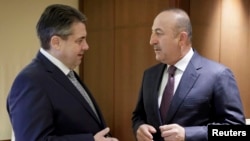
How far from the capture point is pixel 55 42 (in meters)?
1.76

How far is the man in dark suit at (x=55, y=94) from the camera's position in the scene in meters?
1.56

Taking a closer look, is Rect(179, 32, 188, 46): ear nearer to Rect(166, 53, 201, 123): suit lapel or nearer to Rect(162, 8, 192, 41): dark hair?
Rect(162, 8, 192, 41): dark hair

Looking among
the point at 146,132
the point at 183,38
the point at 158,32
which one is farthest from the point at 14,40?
the point at 146,132

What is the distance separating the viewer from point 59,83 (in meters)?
1.69

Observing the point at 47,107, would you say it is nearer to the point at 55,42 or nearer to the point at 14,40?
the point at 55,42

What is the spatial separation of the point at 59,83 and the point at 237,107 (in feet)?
3.16

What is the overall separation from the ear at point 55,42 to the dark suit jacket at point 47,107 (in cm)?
8

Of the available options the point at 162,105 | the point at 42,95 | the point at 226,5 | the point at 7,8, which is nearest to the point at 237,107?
the point at 162,105

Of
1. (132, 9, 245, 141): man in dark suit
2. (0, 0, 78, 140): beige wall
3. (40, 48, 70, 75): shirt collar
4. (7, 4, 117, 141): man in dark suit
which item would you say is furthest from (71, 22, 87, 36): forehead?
(0, 0, 78, 140): beige wall

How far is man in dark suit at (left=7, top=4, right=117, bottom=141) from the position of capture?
61.3 inches

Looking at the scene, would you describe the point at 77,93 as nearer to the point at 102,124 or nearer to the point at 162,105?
the point at 102,124

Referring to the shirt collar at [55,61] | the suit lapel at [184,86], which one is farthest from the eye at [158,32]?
the shirt collar at [55,61]

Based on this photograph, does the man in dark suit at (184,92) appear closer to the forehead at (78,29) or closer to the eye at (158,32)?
the eye at (158,32)

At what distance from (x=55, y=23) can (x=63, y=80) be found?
26 cm
